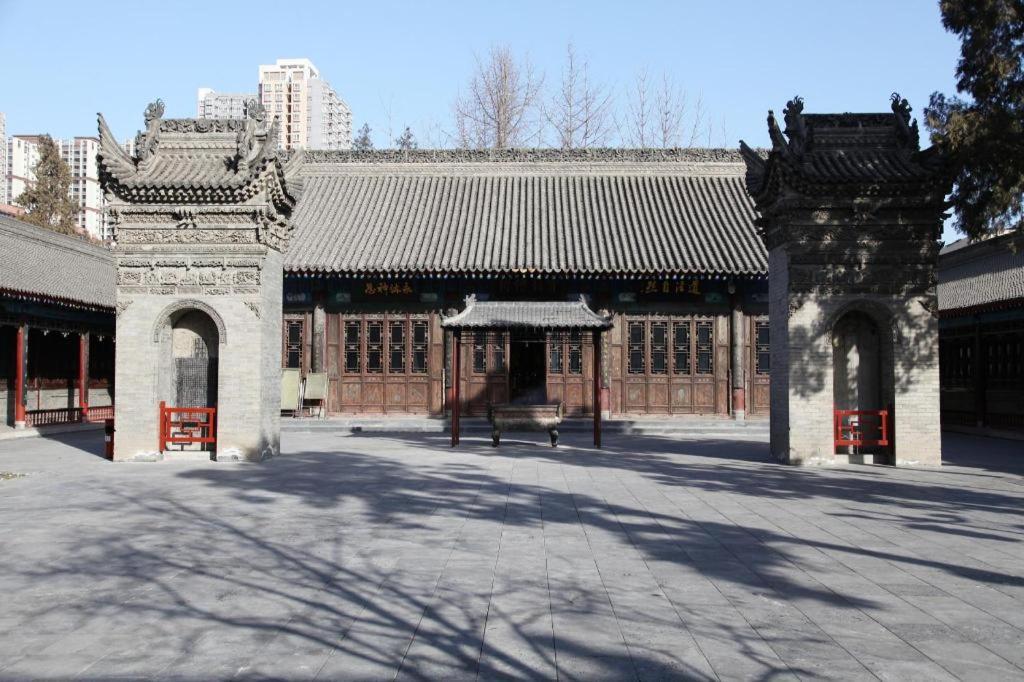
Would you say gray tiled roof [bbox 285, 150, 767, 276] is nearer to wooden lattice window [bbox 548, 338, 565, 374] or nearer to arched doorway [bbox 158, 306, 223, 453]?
wooden lattice window [bbox 548, 338, 565, 374]

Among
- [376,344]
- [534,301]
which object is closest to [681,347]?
[534,301]

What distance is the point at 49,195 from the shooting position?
32156mm

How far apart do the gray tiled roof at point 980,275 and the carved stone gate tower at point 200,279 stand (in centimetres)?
1618

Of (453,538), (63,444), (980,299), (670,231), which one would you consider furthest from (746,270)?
(63,444)

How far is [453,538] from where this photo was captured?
701 centimetres

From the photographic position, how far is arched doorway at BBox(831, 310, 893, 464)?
13.1 meters

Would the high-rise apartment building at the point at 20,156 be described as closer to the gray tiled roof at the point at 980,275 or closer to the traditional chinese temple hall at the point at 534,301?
the traditional chinese temple hall at the point at 534,301

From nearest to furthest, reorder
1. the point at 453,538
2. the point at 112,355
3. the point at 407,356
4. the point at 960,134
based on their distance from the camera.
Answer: the point at 453,538
the point at 960,134
the point at 407,356
the point at 112,355

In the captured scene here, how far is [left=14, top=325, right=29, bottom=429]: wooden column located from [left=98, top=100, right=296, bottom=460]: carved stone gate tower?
263 inches

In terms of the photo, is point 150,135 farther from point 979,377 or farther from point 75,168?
point 75,168

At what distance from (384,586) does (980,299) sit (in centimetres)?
2032

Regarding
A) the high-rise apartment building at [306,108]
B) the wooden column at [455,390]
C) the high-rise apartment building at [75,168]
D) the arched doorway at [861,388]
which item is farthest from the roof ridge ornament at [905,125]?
the high-rise apartment building at [306,108]

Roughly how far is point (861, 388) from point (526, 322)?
248 inches

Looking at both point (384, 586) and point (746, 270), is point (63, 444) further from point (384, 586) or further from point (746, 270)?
point (746, 270)
